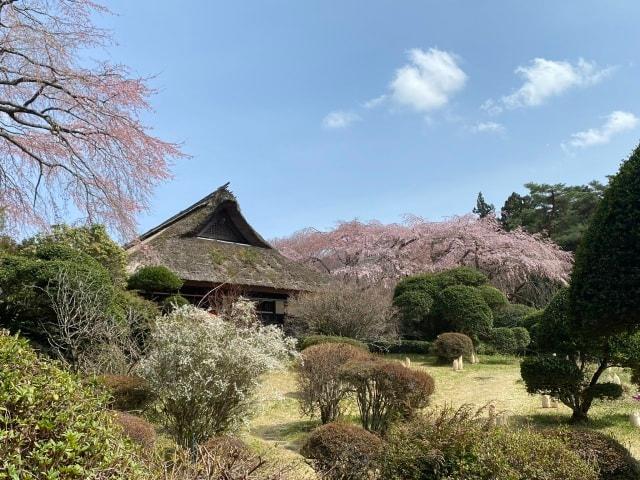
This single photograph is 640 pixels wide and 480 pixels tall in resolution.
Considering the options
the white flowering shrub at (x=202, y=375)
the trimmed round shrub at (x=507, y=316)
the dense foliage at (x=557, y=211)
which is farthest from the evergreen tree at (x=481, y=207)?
the white flowering shrub at (x=202, y=375)

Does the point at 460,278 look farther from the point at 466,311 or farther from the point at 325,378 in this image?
the point at 325,378

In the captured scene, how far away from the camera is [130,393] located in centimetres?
752

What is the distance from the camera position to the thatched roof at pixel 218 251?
58.4 feet

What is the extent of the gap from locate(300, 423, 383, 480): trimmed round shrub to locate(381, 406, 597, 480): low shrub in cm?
54

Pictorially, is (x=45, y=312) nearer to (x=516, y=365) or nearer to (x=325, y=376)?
(x=325, y=376)

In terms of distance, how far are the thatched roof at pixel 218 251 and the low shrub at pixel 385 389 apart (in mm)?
9533

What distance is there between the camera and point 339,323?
1716cm

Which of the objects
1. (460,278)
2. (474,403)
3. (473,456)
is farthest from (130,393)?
(460,278)

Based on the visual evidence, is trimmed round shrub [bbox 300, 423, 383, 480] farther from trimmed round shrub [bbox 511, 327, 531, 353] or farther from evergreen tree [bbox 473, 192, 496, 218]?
evergreen tree [bbox 473, 192, 496, 218]

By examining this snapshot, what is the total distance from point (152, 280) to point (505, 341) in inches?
449

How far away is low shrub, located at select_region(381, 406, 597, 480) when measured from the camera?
189 inches

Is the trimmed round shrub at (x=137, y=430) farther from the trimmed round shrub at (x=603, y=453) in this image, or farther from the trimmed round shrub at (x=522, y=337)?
the trimmed round shrub at (x=522, y=337)

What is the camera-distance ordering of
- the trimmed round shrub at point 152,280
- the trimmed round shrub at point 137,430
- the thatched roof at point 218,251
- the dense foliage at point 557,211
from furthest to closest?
1. the dense foliage at point 557,211
2. the thatched roof at point 218,251
3. the trimmed round shrub at point 152,280
4. the trimmed round shrub at point 137,430

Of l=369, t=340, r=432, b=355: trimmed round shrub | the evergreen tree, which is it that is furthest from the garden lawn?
the evergreen tree
